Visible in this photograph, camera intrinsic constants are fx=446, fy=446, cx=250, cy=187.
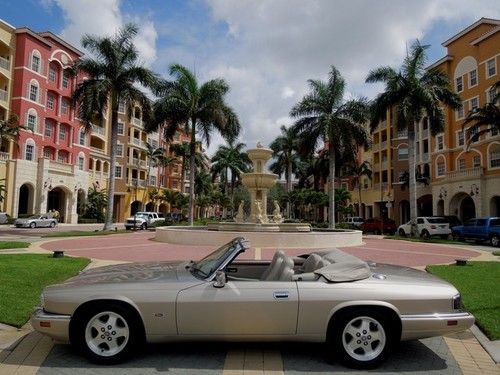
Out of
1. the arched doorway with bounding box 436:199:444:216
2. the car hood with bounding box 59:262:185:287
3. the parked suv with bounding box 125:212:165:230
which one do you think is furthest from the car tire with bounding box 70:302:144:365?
the arched doorway with bounding box 436:199:444:216

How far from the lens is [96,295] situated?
4578 mm

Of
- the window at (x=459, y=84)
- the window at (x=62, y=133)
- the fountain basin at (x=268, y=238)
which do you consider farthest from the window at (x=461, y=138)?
the window at (x=62, y=133)

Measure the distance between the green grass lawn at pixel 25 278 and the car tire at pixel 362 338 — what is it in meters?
4.23

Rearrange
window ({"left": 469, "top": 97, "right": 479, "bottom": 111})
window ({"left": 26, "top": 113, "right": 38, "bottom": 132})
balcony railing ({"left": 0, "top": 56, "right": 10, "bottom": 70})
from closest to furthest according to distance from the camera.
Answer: window ({"left": 469, "top": 97, "right": 479, "bottom": 111}) → balcony railing ({"left": 0, "top": 56, "right": 10, "bottom": 70}) → window ({"left": 26, "top": 113, "right": 38, "bottom": 132})

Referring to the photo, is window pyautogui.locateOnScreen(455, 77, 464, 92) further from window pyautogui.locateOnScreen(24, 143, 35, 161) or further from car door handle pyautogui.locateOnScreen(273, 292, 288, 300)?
car door handle pyautogui.locateOnScreen(273, 292, 288, 300)

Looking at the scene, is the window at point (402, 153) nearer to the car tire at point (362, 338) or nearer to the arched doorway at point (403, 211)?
the arched doorway at point (403, 211)

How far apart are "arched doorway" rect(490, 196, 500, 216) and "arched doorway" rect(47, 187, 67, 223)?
41.7 m

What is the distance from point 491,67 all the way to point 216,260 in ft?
132

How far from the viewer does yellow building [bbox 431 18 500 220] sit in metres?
36.7

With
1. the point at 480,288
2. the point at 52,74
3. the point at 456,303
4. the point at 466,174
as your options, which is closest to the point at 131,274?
the point at 456,303

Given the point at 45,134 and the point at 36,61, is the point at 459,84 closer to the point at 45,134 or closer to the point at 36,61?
the point at 36,61

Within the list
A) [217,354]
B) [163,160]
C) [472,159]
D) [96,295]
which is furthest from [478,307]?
[163,160]

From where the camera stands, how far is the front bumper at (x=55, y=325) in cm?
454

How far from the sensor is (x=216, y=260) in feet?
16.7
